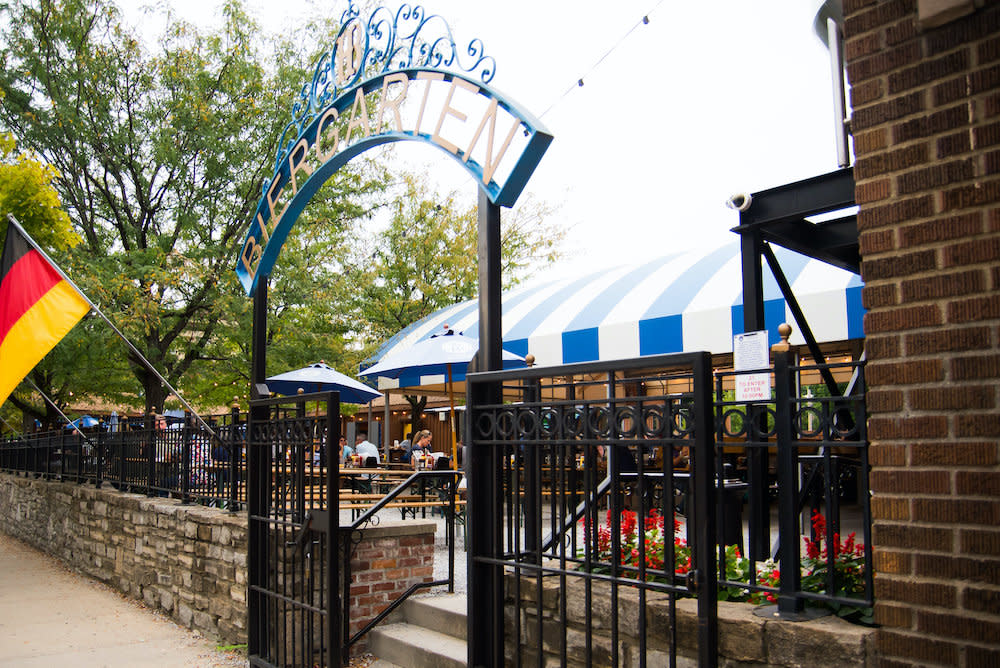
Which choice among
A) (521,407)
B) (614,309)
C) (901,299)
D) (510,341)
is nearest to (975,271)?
(901,299)

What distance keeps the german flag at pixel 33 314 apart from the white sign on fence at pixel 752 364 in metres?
6.66

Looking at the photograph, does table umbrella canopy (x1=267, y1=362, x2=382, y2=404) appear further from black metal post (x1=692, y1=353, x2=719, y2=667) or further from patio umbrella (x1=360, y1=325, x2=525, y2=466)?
black metal post (x1=692, y1=353, x2=719, y2=667)

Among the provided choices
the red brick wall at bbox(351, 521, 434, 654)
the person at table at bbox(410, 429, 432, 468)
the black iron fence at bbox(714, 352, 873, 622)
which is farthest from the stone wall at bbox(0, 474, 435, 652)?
the person at table at bbox(410, 429, 432, 468)

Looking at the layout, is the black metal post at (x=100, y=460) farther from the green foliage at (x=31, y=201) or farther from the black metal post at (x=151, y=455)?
the green foliage at (x=31, y=201)

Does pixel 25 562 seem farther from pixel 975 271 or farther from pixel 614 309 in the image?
pixel 975 271

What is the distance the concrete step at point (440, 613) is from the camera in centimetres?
539

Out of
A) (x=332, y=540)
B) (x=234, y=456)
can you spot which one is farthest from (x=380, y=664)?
(x=234, y=456)

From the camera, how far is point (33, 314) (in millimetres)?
8508

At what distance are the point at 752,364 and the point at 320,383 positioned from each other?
29.2 feet

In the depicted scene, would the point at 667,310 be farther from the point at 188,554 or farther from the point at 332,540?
the point at 188,554

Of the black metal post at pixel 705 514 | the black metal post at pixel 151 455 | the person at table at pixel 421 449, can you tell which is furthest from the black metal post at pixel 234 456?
the person at table at pixel 421 449

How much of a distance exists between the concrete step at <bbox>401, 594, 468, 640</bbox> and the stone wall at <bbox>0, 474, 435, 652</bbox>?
213 millimetres

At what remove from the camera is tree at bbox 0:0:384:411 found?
16250mm

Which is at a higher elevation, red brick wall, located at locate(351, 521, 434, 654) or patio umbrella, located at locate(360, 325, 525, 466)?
patio umbrella, located at locate(360, 325, 525, 466)
